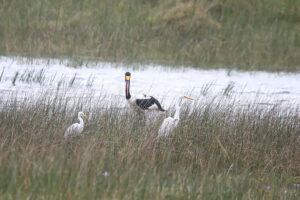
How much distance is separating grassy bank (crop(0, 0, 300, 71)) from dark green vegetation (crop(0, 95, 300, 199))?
8372 millimetres

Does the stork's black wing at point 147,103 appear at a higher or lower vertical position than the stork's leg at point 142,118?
higher

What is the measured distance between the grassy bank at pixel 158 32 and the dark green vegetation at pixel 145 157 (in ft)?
27.5

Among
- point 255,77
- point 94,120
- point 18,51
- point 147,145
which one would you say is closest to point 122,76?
point 18,51

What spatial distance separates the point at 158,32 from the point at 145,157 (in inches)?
499

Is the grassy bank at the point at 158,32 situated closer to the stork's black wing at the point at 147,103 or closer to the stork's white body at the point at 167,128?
the stork's black wing at the point at 147,103

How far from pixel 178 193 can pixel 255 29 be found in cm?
1533

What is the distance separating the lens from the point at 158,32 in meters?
17.8

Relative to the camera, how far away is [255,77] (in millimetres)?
16031

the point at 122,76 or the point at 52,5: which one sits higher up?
the point at 52,5

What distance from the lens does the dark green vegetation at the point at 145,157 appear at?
4353mm

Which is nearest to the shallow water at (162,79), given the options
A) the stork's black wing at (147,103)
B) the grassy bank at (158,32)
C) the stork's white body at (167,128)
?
the grassy bank at (158,32)

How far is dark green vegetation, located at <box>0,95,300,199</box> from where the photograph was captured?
14.3ft

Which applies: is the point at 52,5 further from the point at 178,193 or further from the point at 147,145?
the point at 178,193

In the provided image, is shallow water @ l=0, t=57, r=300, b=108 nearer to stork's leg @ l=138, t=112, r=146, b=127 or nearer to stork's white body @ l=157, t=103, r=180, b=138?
stork's leg @ l=138, t=112, r=146, b=127
